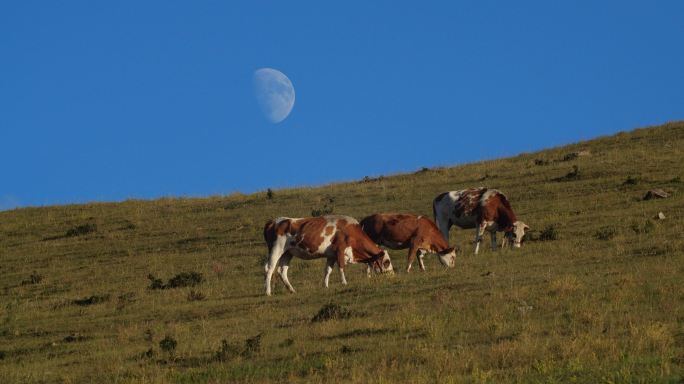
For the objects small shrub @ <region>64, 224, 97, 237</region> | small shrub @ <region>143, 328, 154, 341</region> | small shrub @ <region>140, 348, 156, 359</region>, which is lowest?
small shrub @ <region>140, 348, 156, 359</region>

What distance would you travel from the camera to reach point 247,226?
4253 centimetres

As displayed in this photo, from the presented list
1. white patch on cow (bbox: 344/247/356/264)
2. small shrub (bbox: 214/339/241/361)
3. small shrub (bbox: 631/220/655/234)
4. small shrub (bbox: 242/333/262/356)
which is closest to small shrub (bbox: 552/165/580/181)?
small shrub (bbox: 631/220/655/234)

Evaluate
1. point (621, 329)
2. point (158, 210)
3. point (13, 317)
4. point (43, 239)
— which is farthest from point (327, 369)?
point (158, 210)

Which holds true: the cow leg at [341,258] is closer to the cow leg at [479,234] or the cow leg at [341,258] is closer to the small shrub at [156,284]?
the cow leg at [479,234]

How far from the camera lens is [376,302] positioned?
73.1 feet

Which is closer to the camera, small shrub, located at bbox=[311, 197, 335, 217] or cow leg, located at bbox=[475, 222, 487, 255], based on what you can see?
cow leg, located at bbox=[475, 222, 487, 255]

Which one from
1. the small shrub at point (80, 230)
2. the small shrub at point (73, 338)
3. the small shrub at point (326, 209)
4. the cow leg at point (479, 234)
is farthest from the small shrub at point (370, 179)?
the small shrub at point (73, 338)

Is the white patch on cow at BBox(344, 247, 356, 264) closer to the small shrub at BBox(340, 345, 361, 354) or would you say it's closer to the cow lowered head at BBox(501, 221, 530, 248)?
the cow lowered head at BBox(501, 221, 530, 248)

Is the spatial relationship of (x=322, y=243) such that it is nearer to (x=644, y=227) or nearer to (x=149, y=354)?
(x=149, y=354)

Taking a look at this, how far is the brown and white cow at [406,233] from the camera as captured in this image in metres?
29.7

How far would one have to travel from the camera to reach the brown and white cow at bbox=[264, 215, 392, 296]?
27125 mm

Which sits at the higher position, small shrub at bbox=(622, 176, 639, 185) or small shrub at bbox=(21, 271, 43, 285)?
small shrub at bbox=(622, 176, 639, 185)

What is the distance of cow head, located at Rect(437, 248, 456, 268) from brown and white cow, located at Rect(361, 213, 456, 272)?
0.09 m

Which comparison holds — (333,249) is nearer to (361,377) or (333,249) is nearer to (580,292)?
(580,292)
